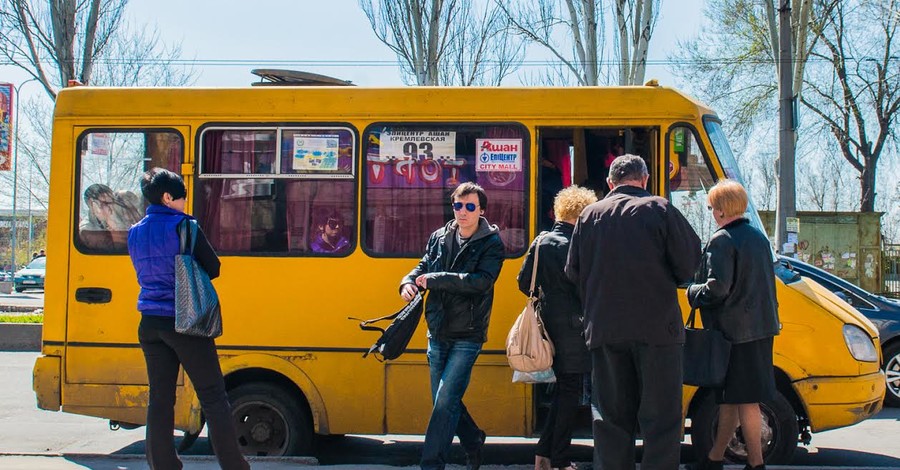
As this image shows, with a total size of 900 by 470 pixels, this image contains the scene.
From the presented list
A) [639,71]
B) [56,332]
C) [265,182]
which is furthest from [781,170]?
[56,332]

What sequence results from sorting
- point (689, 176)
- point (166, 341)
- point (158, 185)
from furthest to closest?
point (689, 176) < point (158, 185) < point (166, 341)

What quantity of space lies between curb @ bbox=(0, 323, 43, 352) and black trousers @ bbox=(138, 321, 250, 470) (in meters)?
10.0

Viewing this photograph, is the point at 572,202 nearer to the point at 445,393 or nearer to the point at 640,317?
the point at 640,317

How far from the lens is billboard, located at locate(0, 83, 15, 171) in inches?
1003

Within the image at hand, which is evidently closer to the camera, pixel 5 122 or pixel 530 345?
pixel 530 345

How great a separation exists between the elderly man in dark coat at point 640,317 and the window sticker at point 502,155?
5.32ft

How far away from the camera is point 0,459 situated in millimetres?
6016

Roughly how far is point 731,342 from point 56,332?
4.52 meters

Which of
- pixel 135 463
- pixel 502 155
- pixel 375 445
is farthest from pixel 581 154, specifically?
pixel 135 463

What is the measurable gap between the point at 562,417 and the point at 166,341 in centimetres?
237

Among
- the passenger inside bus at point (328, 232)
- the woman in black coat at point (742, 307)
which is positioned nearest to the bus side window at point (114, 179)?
the passenger inside bus at point (328, 232)

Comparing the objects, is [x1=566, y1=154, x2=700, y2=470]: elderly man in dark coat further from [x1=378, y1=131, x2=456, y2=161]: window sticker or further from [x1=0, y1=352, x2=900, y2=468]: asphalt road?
[x1=0, y1=352, x2=900, y2=468]: asphalt road

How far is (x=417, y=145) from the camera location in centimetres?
596

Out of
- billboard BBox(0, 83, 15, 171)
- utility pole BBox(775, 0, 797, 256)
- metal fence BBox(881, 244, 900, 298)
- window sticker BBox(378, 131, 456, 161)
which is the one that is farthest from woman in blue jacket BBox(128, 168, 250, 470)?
billboard BBox(0, 83, 15, 171)
